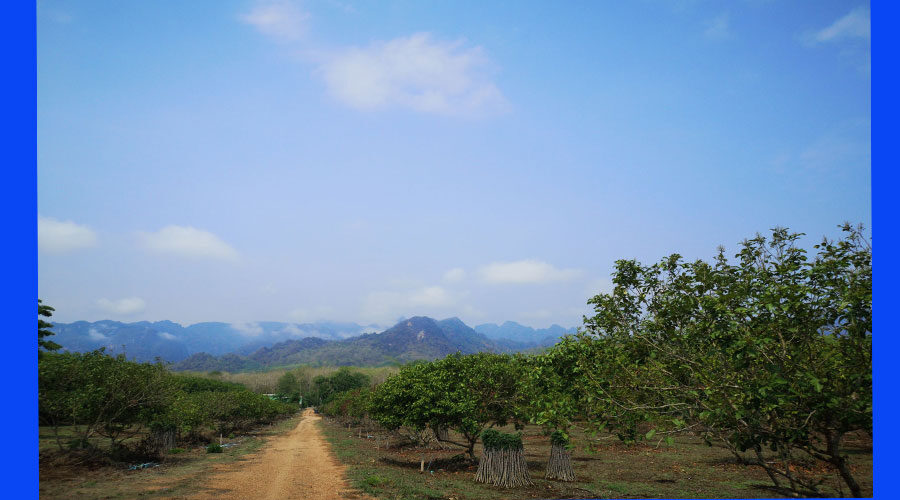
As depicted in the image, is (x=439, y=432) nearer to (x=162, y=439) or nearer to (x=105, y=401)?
(x=162, y=439)

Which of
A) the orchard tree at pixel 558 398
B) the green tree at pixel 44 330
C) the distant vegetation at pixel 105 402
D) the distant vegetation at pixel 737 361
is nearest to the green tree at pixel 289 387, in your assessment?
the green tree at pixel 44 330

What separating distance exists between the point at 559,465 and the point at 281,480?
11530 mm

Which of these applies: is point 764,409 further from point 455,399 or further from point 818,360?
point 455,399

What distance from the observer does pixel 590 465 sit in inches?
843

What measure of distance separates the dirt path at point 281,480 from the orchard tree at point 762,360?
11.2 metres

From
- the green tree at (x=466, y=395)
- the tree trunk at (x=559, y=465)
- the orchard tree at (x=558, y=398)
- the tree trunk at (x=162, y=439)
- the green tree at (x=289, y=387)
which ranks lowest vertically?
the green tree at (x=289, y=387)

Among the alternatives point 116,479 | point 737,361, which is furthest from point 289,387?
point 737,361

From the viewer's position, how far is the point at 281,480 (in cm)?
1672

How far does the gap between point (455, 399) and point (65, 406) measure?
1505cm

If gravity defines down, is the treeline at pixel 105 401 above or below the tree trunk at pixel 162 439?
above

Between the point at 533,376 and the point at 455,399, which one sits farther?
the point at 455,399

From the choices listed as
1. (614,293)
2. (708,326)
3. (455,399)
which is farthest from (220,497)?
(708,326)

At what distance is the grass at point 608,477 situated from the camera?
1447 centimetres

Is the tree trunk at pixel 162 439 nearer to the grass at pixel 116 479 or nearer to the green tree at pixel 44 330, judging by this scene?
the grass at pixel 116 479
